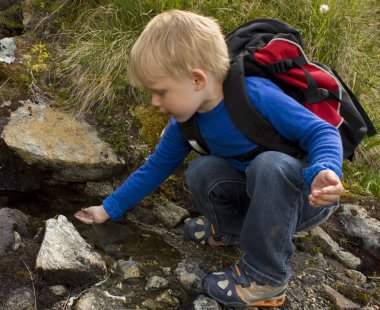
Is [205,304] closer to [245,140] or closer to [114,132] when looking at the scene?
[245,140]

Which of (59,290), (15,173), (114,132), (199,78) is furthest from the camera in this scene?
(114,132)

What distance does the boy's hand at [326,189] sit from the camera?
210 centimetres

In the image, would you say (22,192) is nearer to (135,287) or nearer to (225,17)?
(135,287)

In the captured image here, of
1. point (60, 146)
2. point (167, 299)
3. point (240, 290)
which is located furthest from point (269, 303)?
point (60, 146)

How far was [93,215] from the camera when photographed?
3.29 m

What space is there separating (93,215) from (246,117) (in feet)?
4.55

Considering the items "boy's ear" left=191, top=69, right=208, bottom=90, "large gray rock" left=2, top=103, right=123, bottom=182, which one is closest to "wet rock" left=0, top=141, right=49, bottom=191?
"large gray rock" left=2, top=103, right=123, bottom=182

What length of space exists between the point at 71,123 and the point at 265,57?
213 cm

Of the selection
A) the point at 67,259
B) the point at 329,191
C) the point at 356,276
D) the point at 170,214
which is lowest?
the point at 356,276

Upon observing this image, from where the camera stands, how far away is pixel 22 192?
3.81 m

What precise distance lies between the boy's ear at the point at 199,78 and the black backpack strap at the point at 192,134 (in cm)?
29

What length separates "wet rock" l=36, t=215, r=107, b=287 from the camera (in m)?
2.72

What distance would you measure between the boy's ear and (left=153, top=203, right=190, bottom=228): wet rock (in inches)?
54.5

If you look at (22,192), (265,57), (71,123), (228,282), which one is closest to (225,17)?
(71,123)
